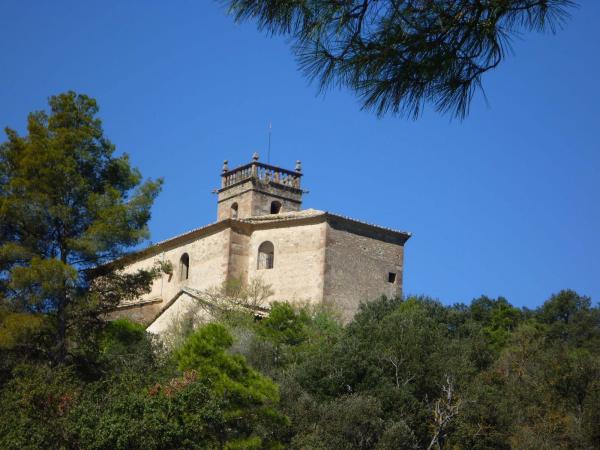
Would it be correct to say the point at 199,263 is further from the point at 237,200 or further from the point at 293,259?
the point at 237,200

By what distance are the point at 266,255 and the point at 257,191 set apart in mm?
6912

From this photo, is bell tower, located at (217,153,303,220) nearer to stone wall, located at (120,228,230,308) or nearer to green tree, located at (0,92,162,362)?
stone wall, located at (120,228,230,308)

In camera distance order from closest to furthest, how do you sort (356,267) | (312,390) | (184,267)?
(312,390) → (356,267) → (184,267)

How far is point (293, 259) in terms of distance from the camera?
36.2 metres

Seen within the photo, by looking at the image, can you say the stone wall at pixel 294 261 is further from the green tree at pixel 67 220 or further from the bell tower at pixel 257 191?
the green tree at pixel 67 220

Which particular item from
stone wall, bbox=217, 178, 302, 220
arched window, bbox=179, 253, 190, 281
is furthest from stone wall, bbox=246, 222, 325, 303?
stone wall, bbox=217, 178, 302, 220

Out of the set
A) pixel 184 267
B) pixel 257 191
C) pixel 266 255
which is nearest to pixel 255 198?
pixel 257 191

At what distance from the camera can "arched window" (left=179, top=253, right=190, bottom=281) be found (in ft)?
125

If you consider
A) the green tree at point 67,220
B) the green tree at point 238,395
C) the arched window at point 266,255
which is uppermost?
the arched window at point 266,255

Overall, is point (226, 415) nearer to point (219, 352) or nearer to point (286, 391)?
point (219, 352)

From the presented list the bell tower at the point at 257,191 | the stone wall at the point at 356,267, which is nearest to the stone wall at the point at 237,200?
the bell tower at the point at 257,191

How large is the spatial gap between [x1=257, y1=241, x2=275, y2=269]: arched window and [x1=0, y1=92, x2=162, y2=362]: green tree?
14.1 m

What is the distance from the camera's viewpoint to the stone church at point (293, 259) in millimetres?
35562

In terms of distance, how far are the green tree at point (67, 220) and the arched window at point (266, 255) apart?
14052 millimetres
